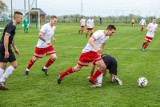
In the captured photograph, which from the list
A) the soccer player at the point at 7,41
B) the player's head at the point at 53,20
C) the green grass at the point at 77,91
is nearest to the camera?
the green grass at the point at 77,91

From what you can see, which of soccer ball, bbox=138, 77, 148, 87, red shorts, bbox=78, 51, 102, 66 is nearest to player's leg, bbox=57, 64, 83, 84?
red shorts, bbox=78, 51, 102, 66

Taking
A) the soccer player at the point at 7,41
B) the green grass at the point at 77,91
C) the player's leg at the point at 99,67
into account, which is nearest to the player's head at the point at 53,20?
the green grass at the point at 77,91

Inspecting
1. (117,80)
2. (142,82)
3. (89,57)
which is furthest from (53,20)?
(142,82)

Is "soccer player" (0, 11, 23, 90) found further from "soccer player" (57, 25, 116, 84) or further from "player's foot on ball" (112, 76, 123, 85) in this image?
"player's foot on ball" (112, 76, 123, 85)

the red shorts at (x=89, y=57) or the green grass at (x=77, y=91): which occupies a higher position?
the red shorts at (x=89, y=57)

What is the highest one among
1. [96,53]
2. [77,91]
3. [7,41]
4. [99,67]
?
[7,41]

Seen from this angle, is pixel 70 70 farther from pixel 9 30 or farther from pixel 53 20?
pixel 9 30

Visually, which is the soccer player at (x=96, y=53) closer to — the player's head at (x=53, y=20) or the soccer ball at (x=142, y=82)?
the soccer ball at (x=142, y=82)

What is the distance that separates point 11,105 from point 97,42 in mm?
3177

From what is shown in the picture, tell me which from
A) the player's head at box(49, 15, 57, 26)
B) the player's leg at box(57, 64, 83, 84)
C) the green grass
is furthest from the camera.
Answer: the player's head at box(49, 15, 57, 26)

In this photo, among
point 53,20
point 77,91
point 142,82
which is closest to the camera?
point 77,91

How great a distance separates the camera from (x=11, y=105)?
714 centimetres

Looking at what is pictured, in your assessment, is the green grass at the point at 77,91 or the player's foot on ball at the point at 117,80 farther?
the player's foot on ball at the point at 117,80

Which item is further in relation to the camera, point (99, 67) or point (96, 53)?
point (96, 53)
